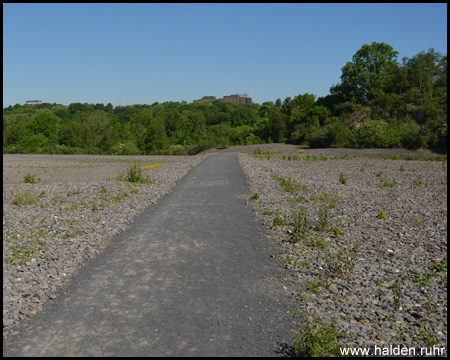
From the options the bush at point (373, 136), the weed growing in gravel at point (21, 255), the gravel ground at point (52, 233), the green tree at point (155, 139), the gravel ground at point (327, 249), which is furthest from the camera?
the green tree at point (155, 139)

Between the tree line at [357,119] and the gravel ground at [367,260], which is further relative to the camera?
the tree line at [357,119]

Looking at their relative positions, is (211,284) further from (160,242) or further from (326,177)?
(326,177)

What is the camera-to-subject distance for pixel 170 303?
5.37m

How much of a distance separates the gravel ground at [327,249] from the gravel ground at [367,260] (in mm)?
19

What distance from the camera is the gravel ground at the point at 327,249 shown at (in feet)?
16.5

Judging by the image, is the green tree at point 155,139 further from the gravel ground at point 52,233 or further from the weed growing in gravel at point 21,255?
the weed growing in gravel at point 21,255

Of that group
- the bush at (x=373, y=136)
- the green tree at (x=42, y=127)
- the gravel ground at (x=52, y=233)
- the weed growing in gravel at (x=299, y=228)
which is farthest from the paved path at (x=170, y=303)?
the green tree at (x=42, y=127)

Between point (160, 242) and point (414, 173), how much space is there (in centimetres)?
1837

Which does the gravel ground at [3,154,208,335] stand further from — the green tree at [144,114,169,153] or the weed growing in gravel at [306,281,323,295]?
the green tree at [144,114,169,153]

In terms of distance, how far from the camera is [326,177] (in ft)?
67.7

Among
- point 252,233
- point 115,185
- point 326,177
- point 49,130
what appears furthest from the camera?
point 49,130

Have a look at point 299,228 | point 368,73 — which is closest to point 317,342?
point 299,228

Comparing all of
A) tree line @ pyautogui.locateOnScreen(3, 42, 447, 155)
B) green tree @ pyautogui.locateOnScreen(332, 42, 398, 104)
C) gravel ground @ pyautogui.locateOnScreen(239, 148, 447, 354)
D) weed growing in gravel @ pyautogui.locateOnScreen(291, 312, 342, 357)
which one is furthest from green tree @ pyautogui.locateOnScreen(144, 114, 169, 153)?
weed growing in gravel @ pyautogui.locateOnScreen(291, 312, 342, 357)

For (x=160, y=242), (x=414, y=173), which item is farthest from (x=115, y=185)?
(x=414, y=173)
